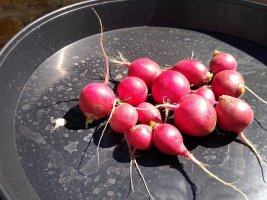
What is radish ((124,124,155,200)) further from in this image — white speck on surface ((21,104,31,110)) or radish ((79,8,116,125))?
white speck on surface ((21,104,31,110))

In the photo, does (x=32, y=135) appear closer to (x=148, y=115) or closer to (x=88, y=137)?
(x=88, y=137)

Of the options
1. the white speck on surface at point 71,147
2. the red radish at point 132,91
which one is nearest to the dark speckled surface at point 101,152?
the white speck on surface at point 71,147

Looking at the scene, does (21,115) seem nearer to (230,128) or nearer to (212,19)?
(230,128)

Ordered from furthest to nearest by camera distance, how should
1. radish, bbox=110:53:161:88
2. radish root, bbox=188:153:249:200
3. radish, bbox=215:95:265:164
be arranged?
radish, bbox=110:53:161:88, radish, bbox=215:95:265:164, radish root, bbox=188:153:249:200

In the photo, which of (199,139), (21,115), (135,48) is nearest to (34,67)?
(21,115)

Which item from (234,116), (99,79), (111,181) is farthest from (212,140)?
(99,79)

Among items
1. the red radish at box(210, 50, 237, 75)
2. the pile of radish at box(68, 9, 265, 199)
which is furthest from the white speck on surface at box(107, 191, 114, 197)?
the red radish at box(210, 50, 237, 75)

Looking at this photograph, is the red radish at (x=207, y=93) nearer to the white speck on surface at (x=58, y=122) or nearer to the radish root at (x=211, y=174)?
the radish root at (x=211, y=174)
